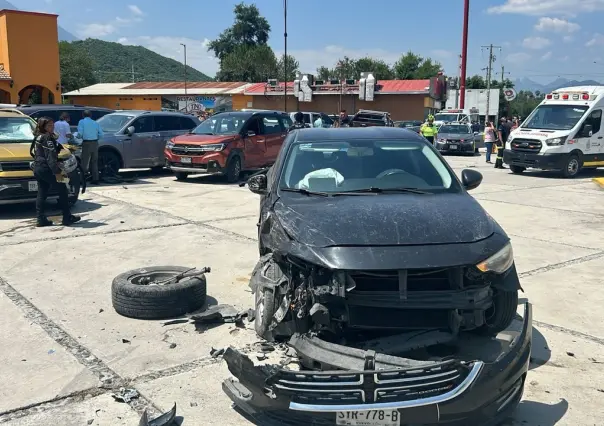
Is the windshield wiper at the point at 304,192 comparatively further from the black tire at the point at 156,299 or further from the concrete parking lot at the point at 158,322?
the black tire at the point at 156,299

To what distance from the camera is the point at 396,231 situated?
371 centimetres

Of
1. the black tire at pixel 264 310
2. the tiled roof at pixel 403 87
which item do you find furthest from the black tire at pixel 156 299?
the tiled roof at pixel 403 87

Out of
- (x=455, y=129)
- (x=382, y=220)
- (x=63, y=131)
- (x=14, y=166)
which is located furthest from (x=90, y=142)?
(x=455, y=129)

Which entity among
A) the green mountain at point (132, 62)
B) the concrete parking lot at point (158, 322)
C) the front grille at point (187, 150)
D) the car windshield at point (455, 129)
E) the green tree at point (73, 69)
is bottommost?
the concrete parking lot at point (158, 322)

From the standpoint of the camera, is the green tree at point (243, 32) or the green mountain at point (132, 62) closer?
the green tree at point (243, 32)

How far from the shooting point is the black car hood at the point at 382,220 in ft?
12.0

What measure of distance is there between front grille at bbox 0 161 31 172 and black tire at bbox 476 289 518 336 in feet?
27.9

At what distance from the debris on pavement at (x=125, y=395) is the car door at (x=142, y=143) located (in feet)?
39.4

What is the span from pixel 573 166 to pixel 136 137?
504 inches

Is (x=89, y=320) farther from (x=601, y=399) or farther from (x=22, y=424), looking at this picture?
(x=601, y=399)

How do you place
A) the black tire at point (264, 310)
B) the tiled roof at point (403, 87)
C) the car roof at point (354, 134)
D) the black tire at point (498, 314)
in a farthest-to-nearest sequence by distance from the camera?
the tiled roof at point (403, 87) < the car roof at point (354, 134) < the black tire at point (264, 310) < the black tire at point (498, 314)

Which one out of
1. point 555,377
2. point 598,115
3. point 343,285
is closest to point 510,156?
point 598,115

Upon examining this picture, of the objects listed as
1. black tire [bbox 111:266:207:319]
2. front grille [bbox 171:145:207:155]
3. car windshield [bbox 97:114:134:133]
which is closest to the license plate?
black tire [bbox 111:266:207:319]

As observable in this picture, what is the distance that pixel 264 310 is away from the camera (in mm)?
4195
